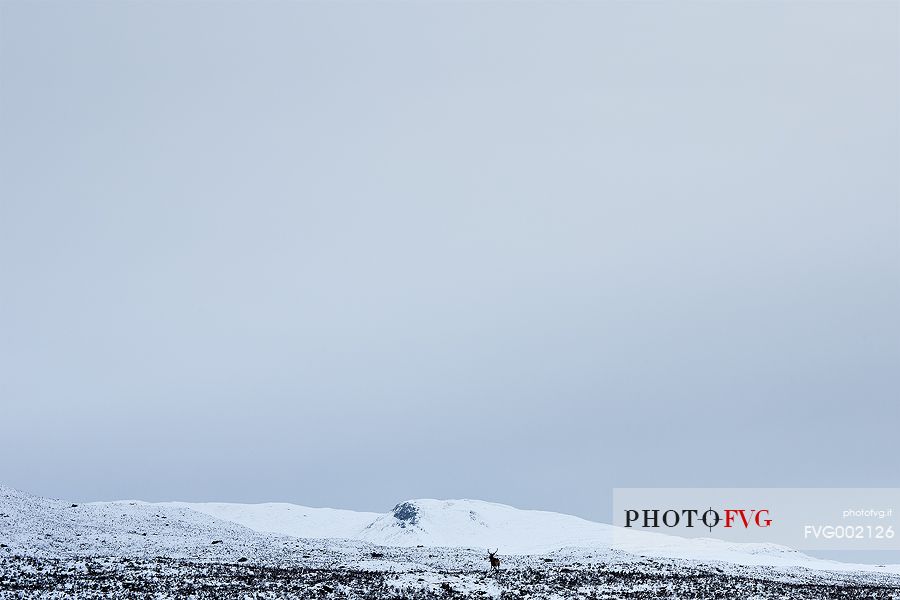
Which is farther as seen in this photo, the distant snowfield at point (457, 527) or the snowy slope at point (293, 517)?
the snowy slope at point (293, 517)

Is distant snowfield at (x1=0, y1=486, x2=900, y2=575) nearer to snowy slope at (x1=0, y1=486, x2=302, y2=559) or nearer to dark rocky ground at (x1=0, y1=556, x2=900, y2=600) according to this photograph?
snowy slope at (x1=0, y1=486, x2=302, y2=559)

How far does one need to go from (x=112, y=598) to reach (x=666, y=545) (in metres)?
73.3

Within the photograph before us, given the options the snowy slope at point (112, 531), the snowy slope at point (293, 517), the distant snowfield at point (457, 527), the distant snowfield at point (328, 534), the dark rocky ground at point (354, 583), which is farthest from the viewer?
the snowy slope at point (293, 517)

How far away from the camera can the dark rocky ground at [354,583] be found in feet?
135

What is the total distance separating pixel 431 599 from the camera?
42656mm

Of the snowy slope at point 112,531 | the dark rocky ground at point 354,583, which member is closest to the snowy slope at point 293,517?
the snowy slope at point 112,531

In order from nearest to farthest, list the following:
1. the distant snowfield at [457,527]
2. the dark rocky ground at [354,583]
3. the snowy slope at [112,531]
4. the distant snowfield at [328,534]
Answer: the dark rocky ground at [354,583] < the snowy slope at [112,531] < the distant snowfield at [328,534] < the distant snowfield at [457,527]

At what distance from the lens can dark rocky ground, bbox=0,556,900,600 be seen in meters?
41.3

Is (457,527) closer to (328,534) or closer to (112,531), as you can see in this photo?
(328,534)

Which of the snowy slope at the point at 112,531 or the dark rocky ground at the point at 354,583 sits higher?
the snowy slope at the point at 112,531

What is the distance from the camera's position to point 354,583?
46312 millimetres

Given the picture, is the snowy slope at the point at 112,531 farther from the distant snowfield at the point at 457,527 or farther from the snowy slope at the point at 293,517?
the snowy slope at the point at 293,517

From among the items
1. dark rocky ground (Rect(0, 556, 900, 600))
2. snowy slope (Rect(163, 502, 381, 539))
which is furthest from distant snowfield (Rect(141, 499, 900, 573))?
dark rocky ground (Rect(0, 556, 900, 600))

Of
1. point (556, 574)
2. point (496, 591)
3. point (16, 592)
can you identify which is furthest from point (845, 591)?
point (16, 592)
